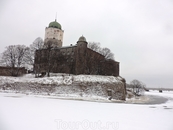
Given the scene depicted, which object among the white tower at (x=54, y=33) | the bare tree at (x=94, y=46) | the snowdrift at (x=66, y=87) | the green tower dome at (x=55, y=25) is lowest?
the snowdrift at (x=66, y=87)

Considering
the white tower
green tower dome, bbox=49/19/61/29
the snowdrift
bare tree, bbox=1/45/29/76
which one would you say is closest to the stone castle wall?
bare tree, bbox=1/45/29/76

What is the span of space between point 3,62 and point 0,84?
45.5 ft

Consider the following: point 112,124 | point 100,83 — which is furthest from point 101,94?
point 112,124

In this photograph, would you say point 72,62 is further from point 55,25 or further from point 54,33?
point 55,25

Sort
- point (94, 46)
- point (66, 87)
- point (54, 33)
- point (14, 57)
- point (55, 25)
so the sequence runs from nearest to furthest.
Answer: point (66, 87)
point (14, 57)
point (94, 46)
point (54, 33)
point (55, 25)

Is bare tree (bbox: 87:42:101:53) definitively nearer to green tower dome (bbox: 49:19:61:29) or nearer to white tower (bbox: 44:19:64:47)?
white tower (bbox: 44:19:64:47)

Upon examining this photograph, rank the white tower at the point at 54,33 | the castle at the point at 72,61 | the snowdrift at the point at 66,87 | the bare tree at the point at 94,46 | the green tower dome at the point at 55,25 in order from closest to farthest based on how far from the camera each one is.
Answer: the snowdrift at the point at 66,87 < the castle at the point at 72,61 < the bare tree at the point at 94,46 < the white tower at the point at 54,33 < the green tower dome at the point at 55,25

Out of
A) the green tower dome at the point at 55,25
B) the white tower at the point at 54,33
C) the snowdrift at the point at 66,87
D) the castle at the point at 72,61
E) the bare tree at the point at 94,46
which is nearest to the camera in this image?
the snowdrift at the point at 66,87

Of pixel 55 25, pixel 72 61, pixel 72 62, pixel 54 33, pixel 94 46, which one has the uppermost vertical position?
pixel 55 25

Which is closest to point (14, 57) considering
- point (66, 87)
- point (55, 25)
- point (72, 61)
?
point (72, 61)

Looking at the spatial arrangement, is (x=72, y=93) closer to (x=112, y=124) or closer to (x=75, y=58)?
(x=75, y=58)

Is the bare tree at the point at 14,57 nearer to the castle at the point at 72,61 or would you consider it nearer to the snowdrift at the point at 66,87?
the castle at the point at 72,61

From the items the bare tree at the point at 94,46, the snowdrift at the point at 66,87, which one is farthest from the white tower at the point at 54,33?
the snowdrift at the point at 66,87

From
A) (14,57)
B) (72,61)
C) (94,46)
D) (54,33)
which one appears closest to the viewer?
(14,57)
